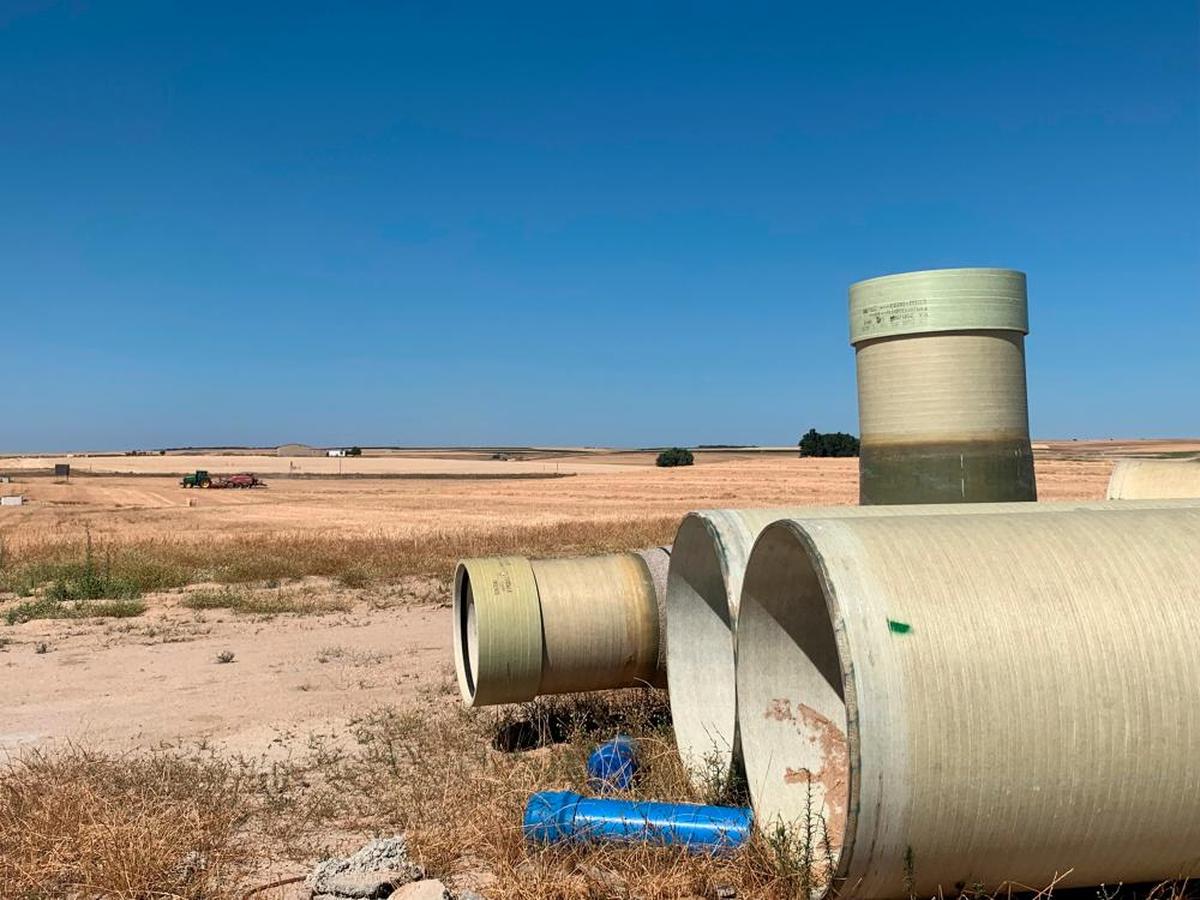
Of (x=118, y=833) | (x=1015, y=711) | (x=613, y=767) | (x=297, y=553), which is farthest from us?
(x=297, y=553)

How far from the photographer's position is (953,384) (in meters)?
5.77

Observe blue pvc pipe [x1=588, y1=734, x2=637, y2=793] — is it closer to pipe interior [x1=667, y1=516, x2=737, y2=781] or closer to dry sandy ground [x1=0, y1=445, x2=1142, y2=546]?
pipe interior [x1=667, y1=516, x2=737, y2=781]

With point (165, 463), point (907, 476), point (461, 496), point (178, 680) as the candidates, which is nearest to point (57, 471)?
point (165, 463)

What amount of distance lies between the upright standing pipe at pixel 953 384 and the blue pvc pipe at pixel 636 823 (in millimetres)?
2365

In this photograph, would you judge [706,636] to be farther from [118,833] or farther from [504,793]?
[118,833]

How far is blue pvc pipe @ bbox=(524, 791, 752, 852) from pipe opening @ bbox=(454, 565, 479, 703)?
2.71 meters

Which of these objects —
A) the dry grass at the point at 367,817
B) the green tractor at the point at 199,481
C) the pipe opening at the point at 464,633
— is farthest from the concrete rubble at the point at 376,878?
the green tractor at the point at 199,481

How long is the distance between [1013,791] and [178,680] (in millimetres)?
8533

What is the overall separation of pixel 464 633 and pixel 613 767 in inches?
103

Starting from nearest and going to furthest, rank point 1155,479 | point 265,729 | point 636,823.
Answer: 1. point 636,823
2. point 1155,479
3. point 265,729

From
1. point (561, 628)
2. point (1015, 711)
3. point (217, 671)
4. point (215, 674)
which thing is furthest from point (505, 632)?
point (217, 671)

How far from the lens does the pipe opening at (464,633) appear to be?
727cm

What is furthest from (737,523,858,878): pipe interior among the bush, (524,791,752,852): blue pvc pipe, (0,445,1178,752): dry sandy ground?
the bush

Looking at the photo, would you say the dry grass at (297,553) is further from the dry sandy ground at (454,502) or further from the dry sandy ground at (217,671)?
the dry sandy ground at (454,502)
